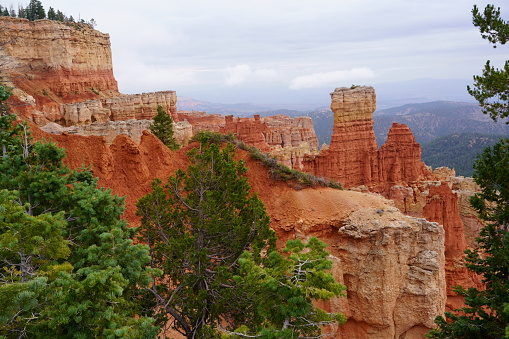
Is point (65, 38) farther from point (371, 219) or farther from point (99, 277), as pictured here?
point (99, 277)

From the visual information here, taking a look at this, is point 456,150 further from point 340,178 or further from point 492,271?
point 492,271

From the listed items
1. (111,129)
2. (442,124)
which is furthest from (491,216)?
(442,124)

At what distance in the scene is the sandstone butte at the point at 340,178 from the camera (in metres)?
15.4

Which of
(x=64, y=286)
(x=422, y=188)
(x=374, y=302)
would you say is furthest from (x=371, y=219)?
Result: (x=422, y=188)

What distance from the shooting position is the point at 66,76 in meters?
44.8

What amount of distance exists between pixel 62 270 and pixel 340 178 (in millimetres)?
38007

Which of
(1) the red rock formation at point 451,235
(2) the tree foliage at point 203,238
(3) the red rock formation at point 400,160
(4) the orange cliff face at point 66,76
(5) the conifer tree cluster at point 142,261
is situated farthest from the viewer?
(3) the red rock formation at point 400,160

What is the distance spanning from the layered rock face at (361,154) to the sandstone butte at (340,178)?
11cm

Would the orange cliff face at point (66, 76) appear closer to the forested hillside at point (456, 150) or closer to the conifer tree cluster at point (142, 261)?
the conifer tree cluster at point (142, 261)

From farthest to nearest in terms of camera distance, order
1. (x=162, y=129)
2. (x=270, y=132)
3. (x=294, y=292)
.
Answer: (x=270, y=132), (x=162, y=129), (x=294, y=292)

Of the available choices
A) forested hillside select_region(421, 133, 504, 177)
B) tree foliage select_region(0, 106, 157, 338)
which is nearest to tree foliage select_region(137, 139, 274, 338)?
tree foliage select_region(0, 106, 157, 338)

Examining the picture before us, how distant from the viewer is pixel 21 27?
40.6m

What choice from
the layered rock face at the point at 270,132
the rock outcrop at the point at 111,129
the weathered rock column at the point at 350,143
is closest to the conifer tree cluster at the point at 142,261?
the rock outcrop at the point at 111,129

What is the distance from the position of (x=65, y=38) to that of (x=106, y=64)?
8.62 metres
